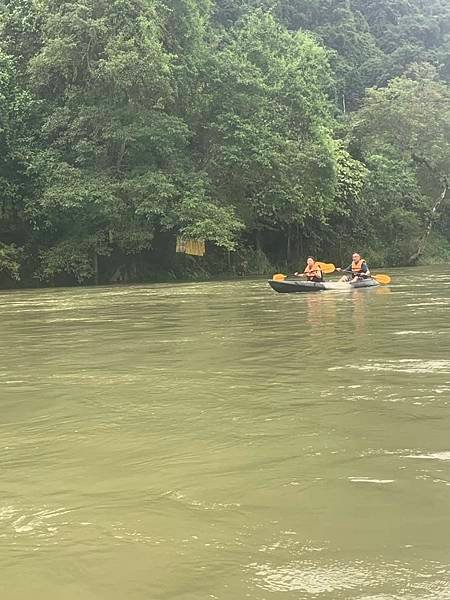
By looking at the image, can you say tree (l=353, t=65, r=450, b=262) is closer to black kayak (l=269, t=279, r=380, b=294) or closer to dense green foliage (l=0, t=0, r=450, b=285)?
dense green foliage (l=0, t=0, r=450, b=285)

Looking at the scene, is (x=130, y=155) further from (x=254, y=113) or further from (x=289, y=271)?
(x=289, y=271)

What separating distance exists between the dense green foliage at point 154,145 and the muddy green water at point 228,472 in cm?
1573

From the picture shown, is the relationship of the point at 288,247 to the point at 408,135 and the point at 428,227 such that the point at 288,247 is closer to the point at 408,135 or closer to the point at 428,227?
the point at 428,227

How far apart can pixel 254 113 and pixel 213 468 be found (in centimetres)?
2245

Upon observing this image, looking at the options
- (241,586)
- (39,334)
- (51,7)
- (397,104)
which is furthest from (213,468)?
(397,104)

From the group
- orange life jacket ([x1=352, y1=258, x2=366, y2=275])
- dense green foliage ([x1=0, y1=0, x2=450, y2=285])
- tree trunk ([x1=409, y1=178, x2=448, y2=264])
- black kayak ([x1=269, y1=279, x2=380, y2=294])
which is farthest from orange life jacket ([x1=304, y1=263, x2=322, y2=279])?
tree trunk ([x1=409, y1=178, x2=448, y2=264])

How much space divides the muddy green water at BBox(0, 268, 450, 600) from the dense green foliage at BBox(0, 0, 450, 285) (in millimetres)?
15730

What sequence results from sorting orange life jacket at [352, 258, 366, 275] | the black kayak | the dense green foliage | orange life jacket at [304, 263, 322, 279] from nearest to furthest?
1. the black kayak
2. orange life jacket at [304, 263, 322, 279]
3. orange life jacket at [352, 258, 366, 275]
4. the dense green foliage

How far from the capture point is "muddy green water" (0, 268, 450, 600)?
212cm

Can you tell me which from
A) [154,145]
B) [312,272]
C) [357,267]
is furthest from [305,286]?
[154,145]

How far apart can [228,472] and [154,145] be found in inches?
801

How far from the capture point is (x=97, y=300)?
14891 millimetres

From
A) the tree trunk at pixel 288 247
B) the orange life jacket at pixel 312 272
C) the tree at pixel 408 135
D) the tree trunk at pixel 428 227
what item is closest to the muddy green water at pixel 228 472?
the orange life jacket at pixel 312 272

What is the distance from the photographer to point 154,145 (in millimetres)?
22578
